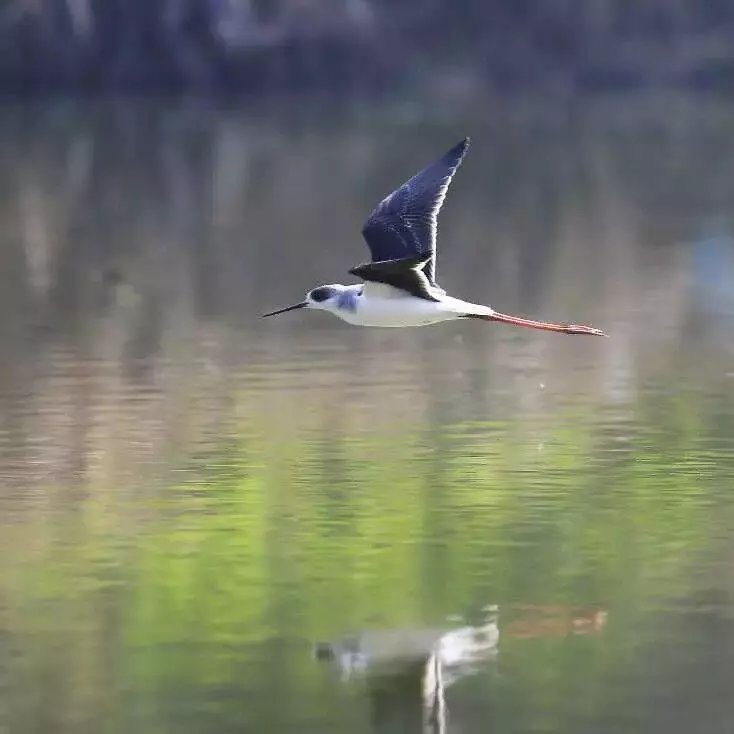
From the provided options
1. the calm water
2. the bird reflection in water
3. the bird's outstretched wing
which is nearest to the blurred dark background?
the calm water

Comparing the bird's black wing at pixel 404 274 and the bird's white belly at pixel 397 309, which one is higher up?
the bird's black wing at pixel 404 274

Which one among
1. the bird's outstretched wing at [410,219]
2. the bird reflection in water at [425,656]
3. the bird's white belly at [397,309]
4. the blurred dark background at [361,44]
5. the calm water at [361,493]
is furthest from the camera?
the blurred dark background at [361,44]

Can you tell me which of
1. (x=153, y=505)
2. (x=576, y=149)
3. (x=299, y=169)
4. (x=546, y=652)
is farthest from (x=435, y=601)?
(x=576, y=149)

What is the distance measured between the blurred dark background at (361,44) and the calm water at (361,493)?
23.0 metres

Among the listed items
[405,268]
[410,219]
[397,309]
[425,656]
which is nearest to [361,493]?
[397,309]

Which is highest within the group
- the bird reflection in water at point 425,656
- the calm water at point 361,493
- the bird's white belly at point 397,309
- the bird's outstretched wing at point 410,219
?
the bird's outstretched wing at point 410,219

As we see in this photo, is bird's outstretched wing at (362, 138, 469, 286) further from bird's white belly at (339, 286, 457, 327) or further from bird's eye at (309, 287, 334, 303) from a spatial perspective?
bird's eye at (309, 287, 334, 303)

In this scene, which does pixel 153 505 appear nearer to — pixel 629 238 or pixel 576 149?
pixel 629 238

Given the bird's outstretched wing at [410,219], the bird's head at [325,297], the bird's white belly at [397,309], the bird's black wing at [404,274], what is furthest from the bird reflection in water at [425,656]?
the bird's head at [325,297]

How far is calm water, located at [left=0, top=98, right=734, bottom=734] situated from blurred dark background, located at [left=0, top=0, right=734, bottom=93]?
23.0 metres

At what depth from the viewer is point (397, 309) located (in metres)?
10.9

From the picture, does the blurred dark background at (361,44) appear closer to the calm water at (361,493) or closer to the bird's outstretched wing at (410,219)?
the calm water at (361,493)

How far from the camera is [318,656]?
8164 mm

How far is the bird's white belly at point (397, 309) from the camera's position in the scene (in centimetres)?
1087
